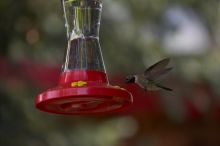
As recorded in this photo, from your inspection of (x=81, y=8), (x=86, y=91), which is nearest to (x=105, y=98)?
(x=86, y=91)

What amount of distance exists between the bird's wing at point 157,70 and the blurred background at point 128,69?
2.72 m

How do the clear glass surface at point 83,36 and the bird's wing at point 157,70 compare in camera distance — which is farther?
the clear glass surface at point 83,36

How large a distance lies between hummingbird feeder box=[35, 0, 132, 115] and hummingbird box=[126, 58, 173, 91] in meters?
0.18

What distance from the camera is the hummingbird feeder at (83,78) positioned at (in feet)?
10.2

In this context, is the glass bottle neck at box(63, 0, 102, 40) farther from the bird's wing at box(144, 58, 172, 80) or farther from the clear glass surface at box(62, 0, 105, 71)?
the bird's wing at box(144, 58, 172, 80)

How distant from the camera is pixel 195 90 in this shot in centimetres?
761

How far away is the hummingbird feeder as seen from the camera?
122 inches

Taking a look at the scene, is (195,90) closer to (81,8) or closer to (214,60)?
(214,60)

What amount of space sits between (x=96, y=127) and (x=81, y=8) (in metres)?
4.02

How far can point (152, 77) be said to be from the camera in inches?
137

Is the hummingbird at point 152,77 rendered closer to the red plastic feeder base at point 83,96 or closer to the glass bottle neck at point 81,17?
the red plastic feeder base at point 83,96

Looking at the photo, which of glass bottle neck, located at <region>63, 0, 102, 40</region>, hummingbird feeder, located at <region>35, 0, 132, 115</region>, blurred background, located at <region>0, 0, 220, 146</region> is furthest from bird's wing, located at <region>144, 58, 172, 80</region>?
blurred background, located at <region>0, 0, 220, 146</region>

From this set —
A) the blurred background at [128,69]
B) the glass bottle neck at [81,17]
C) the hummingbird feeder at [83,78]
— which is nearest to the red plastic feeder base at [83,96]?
the hummingbird feeder at [83,78]

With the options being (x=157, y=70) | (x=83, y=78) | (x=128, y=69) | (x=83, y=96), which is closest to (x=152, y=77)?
(x=157, y=70)
